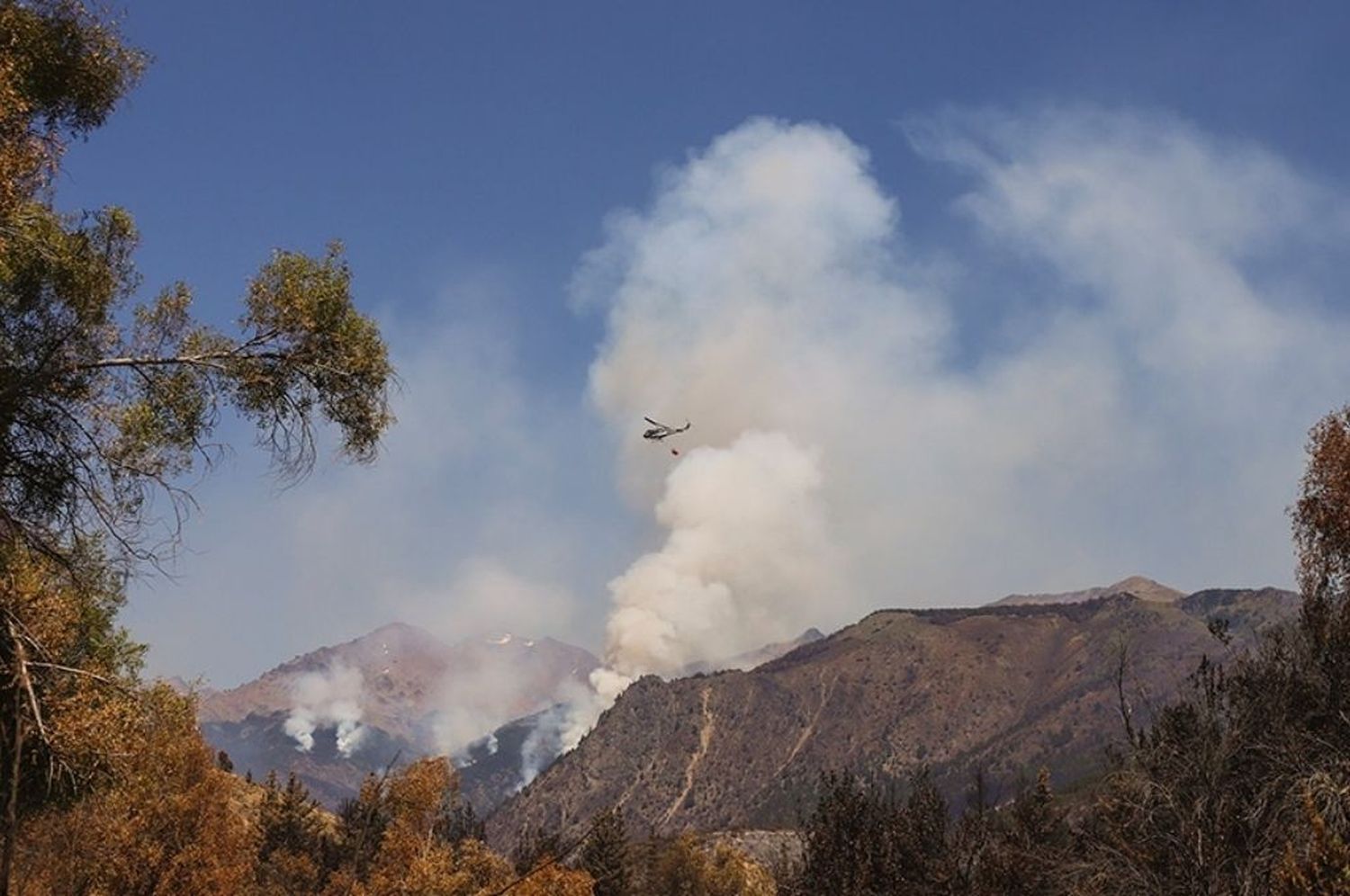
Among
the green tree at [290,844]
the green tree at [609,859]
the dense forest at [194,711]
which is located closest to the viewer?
the dense forest at [194,711]

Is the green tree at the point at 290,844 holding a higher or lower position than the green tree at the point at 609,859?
higher

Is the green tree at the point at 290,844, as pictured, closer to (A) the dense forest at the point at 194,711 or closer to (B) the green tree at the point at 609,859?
(B) the green tree at the point at 609,859

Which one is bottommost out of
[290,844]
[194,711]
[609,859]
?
[609,859]

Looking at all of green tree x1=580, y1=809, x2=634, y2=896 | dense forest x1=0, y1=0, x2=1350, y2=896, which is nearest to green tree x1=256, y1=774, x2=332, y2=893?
green tree x1=580, y1=809, x2=634, y2=896

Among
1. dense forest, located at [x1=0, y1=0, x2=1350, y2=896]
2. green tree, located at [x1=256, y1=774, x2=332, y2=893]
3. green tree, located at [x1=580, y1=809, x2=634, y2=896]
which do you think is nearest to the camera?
dense forest, located at [x1=0, y1=0, x2=1350, y2=896]

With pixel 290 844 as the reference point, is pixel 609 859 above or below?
below

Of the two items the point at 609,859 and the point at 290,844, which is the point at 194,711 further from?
the point at 290,844

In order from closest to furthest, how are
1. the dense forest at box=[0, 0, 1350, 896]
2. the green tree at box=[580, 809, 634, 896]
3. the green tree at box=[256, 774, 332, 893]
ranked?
the dense forest at box=[0, 0, 1350, 896] → the green tree at box=[580, 809, 634, 896] → the green tree at box=[256, 774, 332, 893]

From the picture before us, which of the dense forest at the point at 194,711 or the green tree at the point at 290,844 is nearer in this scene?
the dense forest at the point at 194,711

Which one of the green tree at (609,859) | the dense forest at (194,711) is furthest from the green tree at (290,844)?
the dense forest at (194,711)

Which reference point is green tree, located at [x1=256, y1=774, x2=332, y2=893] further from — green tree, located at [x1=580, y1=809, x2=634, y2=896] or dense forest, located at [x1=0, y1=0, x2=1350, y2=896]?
dense forest, located at [x1=0, y1=0, x2=1350, y2=896]

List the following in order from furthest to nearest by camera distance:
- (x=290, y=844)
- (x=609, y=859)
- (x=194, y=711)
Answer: (x=290, y=844), (x=609, y=859), (x=194, y=711)

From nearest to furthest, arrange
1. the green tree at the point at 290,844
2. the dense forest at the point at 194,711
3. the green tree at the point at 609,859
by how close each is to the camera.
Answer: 1. the dense forest at the point at 194,711
2. the green tree at the point at 609,859
3. the green tree at the point at 290,844

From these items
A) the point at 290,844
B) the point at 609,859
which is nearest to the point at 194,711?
the point at 609,859
